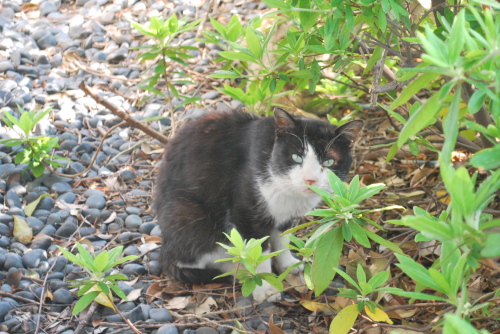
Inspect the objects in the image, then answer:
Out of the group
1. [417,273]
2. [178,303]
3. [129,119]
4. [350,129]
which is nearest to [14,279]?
[178,303]

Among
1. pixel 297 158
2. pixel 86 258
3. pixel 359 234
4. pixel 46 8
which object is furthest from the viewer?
pixel 46 8

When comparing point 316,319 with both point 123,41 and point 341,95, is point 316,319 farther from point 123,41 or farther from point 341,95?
point 123,41

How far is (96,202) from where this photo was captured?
3672 millimetres

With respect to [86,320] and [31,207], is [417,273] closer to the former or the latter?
[86,320]

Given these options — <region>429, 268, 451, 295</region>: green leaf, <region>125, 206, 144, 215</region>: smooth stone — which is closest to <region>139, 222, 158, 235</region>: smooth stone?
<region>125, 206, 144, 215</region>: smooth stone

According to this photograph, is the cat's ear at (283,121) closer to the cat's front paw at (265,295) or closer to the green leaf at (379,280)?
the cat's front paw at (265,295)

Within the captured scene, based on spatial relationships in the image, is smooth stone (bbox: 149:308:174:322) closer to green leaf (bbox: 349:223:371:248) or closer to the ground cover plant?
the ground cover plant

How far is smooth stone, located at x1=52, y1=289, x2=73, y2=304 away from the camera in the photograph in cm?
288

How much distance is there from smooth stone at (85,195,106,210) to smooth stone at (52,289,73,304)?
85 centimetres

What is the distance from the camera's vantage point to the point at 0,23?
525 cm

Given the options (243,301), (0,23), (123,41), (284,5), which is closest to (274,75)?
(284,5)

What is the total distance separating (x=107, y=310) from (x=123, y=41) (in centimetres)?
313

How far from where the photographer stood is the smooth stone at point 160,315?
Result: 112 inches

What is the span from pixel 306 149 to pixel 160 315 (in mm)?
1125
